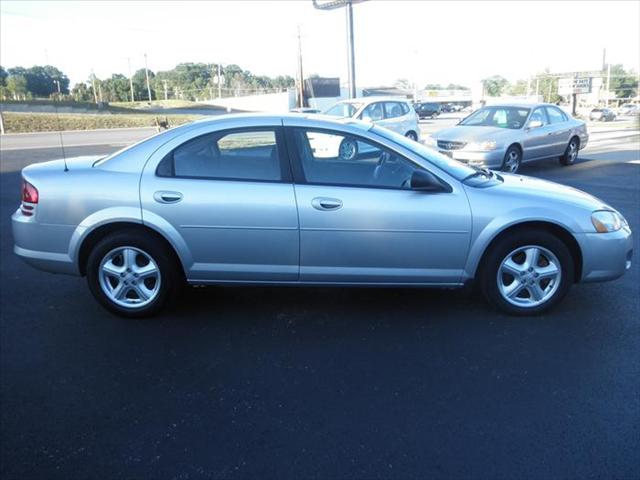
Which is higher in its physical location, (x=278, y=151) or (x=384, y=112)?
(x=384, y=112)

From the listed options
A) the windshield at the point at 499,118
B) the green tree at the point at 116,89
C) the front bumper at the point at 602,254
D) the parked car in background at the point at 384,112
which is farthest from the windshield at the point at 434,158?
the green tree at the point at 116,89

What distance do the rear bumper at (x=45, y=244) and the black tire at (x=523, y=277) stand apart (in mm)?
3188

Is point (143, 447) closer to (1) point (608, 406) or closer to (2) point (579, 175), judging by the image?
(1) point (608, 406)

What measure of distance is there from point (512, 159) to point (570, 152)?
9.16 ft

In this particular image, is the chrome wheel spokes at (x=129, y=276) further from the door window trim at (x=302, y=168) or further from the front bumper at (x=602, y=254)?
the front bumper at (x=602, y=254)

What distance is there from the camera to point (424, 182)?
159 inches

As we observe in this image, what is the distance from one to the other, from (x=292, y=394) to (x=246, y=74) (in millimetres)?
102307

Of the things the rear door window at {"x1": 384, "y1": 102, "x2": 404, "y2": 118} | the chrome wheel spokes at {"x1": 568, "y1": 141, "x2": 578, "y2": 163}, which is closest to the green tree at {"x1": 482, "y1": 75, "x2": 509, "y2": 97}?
the rear door window at {"x1": 384, "y1": 102, "x2": 404, "y2": 118}

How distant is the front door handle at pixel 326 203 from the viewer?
4.06m

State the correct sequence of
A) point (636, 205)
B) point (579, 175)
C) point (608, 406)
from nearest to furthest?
point (608, 406) < point (636, 205) < point (579, 175)

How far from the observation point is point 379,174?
4234 millimetres

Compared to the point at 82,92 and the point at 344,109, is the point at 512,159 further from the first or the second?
the point at 82,92

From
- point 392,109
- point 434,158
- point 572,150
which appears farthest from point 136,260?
point 392,109

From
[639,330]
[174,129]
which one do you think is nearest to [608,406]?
[639,330]
